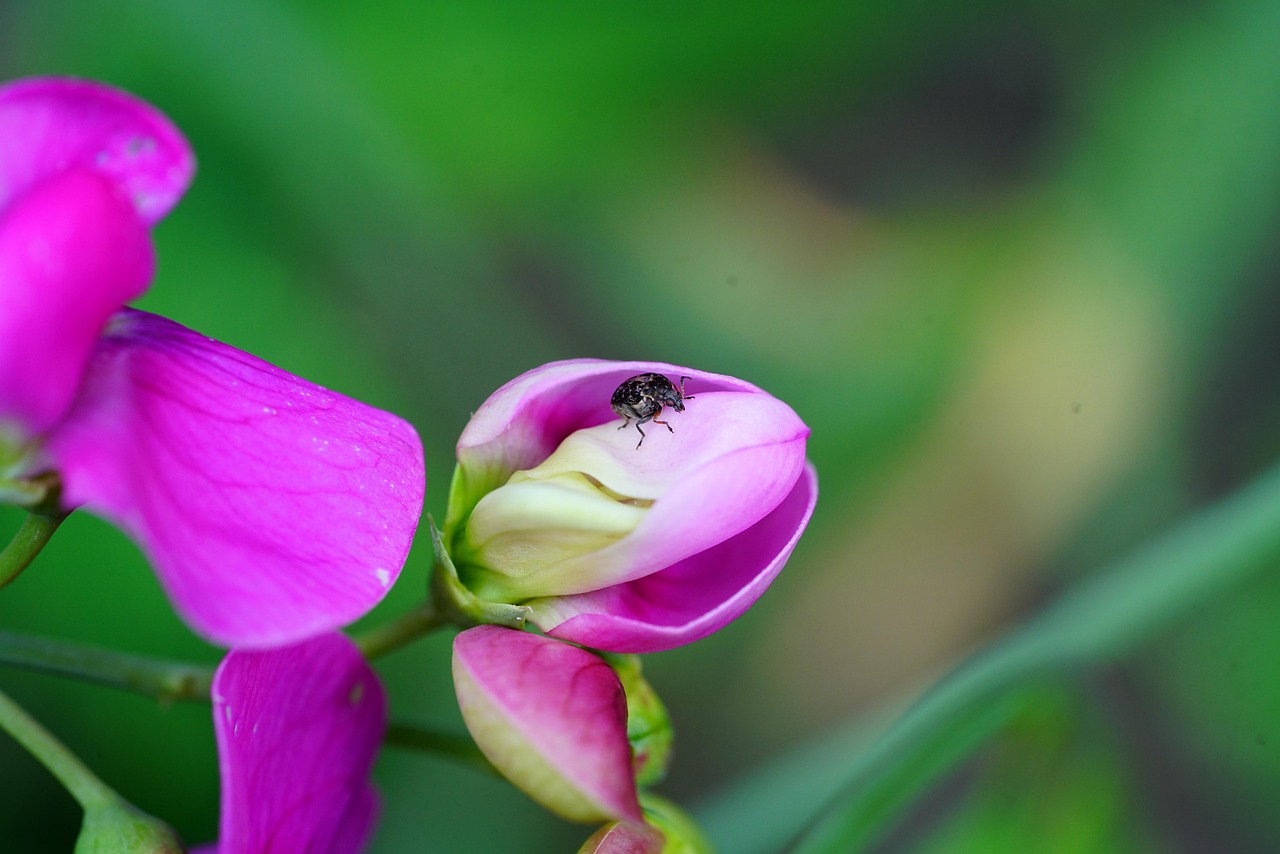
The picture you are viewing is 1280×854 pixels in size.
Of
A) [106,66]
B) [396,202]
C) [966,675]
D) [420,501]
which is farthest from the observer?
[396,202]

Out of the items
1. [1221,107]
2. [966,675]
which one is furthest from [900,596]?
[1221,107]

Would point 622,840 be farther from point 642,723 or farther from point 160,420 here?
point 160,420

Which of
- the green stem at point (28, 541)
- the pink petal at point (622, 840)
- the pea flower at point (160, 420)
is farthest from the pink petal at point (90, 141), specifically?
the pink petal at point (622, 840)

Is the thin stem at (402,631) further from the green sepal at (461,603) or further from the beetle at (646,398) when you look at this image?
the beetle at (646,398)

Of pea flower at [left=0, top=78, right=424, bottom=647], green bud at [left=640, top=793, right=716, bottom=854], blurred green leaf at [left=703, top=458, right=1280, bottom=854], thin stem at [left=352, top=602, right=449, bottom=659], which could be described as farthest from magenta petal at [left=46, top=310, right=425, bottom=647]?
blurred green leaf at [left=703, top=458, right=1280, bottom=854]

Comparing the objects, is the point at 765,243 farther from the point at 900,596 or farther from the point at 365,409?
the point at 365,409

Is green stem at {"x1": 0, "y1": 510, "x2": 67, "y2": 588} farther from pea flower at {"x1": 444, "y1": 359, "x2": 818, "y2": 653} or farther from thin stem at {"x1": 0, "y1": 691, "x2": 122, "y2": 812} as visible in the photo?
pea flower at {"x1": 444, "y1": 359, "x2": 818, "y2": 653}
